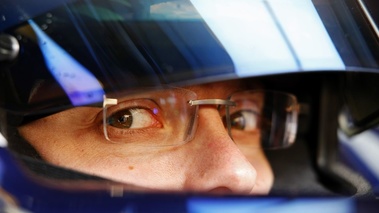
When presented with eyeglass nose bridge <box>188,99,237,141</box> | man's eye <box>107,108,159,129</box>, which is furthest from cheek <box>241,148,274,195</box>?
man's eye <box>107,108,159,129</box>

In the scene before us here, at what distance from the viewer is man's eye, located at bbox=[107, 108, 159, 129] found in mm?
1043

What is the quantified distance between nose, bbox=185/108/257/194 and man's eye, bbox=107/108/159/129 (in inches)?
3.5

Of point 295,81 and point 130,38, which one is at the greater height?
point 130,38

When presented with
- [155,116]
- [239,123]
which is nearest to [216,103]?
[155,116]

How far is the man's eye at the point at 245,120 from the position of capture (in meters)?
1.40

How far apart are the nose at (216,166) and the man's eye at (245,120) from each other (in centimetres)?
34

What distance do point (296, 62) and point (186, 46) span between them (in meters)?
0.18

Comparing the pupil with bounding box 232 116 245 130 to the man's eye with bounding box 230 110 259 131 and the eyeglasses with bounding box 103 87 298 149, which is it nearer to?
the man's eye with bounding box 230 110 259 131

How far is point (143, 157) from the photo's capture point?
1.01 m

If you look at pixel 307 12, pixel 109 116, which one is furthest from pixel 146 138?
pixel 307 12

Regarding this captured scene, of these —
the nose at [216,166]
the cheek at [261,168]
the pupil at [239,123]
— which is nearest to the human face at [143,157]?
the nose at [216,166]

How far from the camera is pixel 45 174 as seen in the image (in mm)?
825

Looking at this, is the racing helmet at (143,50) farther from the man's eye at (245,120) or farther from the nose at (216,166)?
the man's eye at (245,120)

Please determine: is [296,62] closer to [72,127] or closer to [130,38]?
[130,38]
